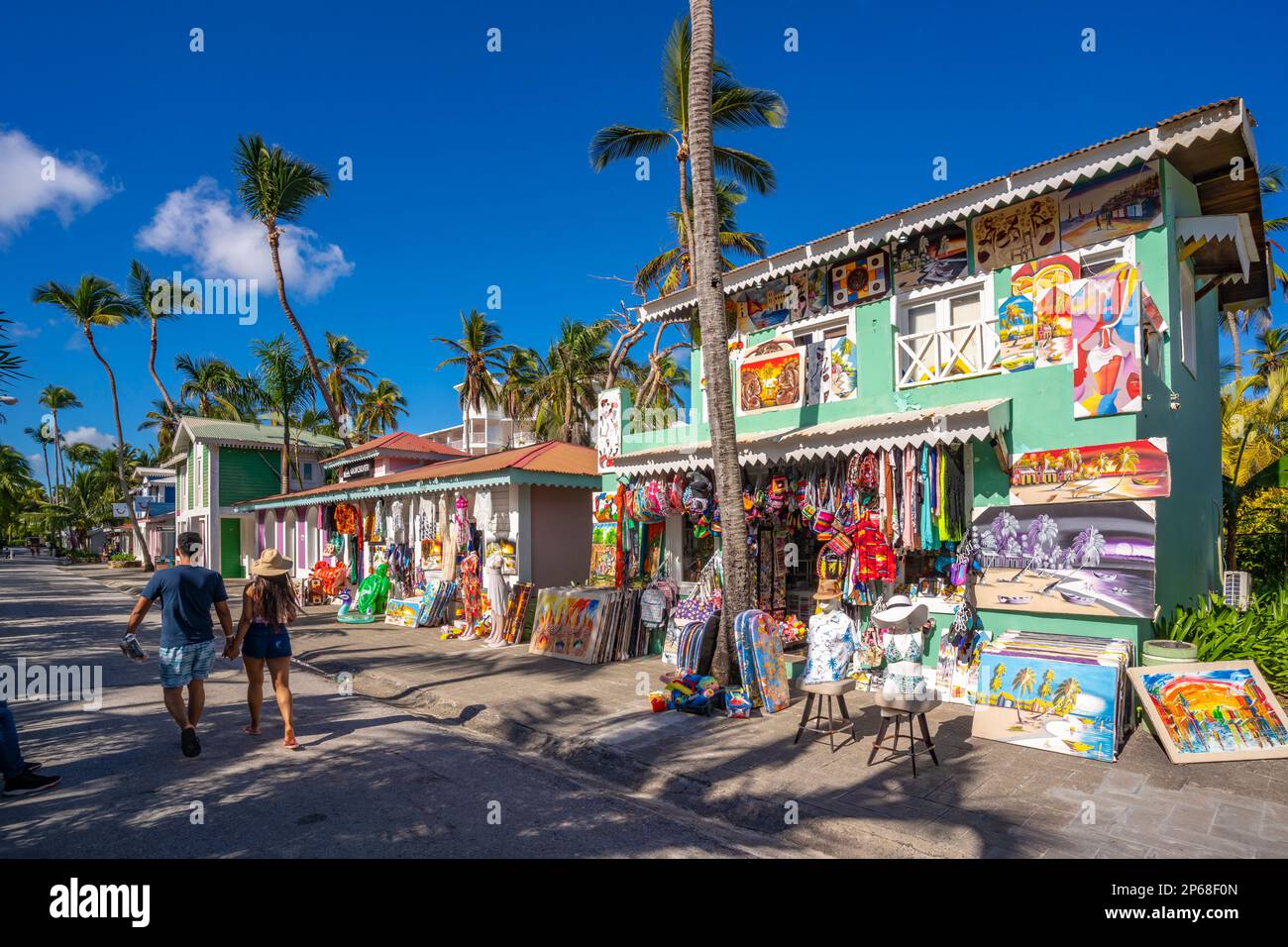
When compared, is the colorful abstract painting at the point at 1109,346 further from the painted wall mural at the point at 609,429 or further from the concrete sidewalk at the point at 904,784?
the painted wall mural at the point at 609,429

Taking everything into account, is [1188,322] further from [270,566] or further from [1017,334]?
[270,566]

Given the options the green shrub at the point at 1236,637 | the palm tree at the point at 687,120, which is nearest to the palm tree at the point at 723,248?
the palm tree at the point at 687,120

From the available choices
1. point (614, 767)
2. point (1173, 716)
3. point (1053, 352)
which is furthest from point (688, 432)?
point (1173, 716)

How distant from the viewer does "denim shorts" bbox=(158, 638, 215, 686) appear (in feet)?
20.7

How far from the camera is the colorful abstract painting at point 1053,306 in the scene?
7.66 metres

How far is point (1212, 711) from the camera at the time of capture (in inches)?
246

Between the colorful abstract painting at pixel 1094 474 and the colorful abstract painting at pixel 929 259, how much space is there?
276 cm

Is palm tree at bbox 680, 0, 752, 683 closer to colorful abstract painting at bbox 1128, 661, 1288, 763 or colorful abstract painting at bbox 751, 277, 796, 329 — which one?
colorful abstract painting at bbox 751, 277, 796, 329

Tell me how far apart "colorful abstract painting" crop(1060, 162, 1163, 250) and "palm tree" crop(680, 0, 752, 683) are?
406 cm

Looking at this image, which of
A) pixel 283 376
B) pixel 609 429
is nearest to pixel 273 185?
pixel 283 376

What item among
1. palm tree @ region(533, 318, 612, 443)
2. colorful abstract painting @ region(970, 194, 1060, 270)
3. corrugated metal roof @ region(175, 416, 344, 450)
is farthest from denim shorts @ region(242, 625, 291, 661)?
corrugated metal roof @ region(175, 416, 344, 450)

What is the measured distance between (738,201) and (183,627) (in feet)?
65.2

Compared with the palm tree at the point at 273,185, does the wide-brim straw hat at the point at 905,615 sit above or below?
below

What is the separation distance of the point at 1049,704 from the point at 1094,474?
2362 mm
